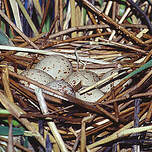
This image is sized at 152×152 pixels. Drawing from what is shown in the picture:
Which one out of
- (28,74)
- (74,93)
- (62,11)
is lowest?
(74,93)

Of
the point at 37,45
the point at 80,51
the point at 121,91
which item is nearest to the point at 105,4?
the point at 80,51

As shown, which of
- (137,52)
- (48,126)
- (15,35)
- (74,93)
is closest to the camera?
(48,126)

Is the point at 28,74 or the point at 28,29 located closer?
the point at 28,74

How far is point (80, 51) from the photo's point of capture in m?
1.65

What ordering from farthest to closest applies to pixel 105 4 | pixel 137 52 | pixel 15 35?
pixel 105 4 < pixel 15 35 < pixel 137 52

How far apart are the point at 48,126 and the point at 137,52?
27.5 inches

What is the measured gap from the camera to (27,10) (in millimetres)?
1775

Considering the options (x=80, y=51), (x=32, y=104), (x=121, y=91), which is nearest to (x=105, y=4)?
(x=80, y=51)

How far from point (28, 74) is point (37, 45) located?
1.10ft

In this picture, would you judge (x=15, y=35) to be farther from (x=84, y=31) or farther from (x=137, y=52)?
(x=137, y=52)

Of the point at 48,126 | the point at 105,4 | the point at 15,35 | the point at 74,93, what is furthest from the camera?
the point at 105,4

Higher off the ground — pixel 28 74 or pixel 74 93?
pixel 28 74

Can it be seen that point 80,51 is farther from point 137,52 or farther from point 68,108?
point 68,108

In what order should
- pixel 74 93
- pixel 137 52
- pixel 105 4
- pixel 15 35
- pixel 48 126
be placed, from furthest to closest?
pixel 105 4
pixel 15 35
pixel 137 52
pixel 74 93
pixel 48 126
